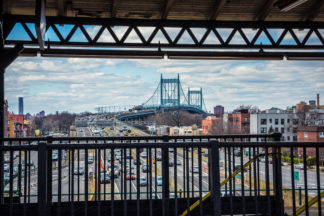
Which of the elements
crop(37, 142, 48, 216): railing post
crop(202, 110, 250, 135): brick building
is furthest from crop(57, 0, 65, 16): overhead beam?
crop(202, 110, 250, 135): brick building

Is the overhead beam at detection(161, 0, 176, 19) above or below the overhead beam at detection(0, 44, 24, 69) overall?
above

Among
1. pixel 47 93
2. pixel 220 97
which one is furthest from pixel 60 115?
pixel 220 97

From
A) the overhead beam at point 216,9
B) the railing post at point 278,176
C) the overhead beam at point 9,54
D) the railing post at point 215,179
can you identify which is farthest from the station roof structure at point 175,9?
the railing post at point 215,179

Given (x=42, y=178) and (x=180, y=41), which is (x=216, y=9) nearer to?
(x=180, y=41)

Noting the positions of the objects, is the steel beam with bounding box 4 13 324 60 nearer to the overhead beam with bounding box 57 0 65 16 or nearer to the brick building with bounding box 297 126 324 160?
the overhead beam with bounding box 57 0 65 16

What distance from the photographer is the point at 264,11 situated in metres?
6.34

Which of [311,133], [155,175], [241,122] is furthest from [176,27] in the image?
[311,133]

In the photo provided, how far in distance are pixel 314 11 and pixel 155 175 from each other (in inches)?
227

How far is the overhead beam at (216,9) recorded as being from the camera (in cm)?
591

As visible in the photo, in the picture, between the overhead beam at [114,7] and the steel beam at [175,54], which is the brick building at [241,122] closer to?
the steel beam at [175,54]

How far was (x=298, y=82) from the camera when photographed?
950 inches

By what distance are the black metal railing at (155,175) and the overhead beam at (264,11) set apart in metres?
2.96

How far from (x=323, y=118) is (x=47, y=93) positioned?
1384 centimetres

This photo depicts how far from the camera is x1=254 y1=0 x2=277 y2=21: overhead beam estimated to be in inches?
240
